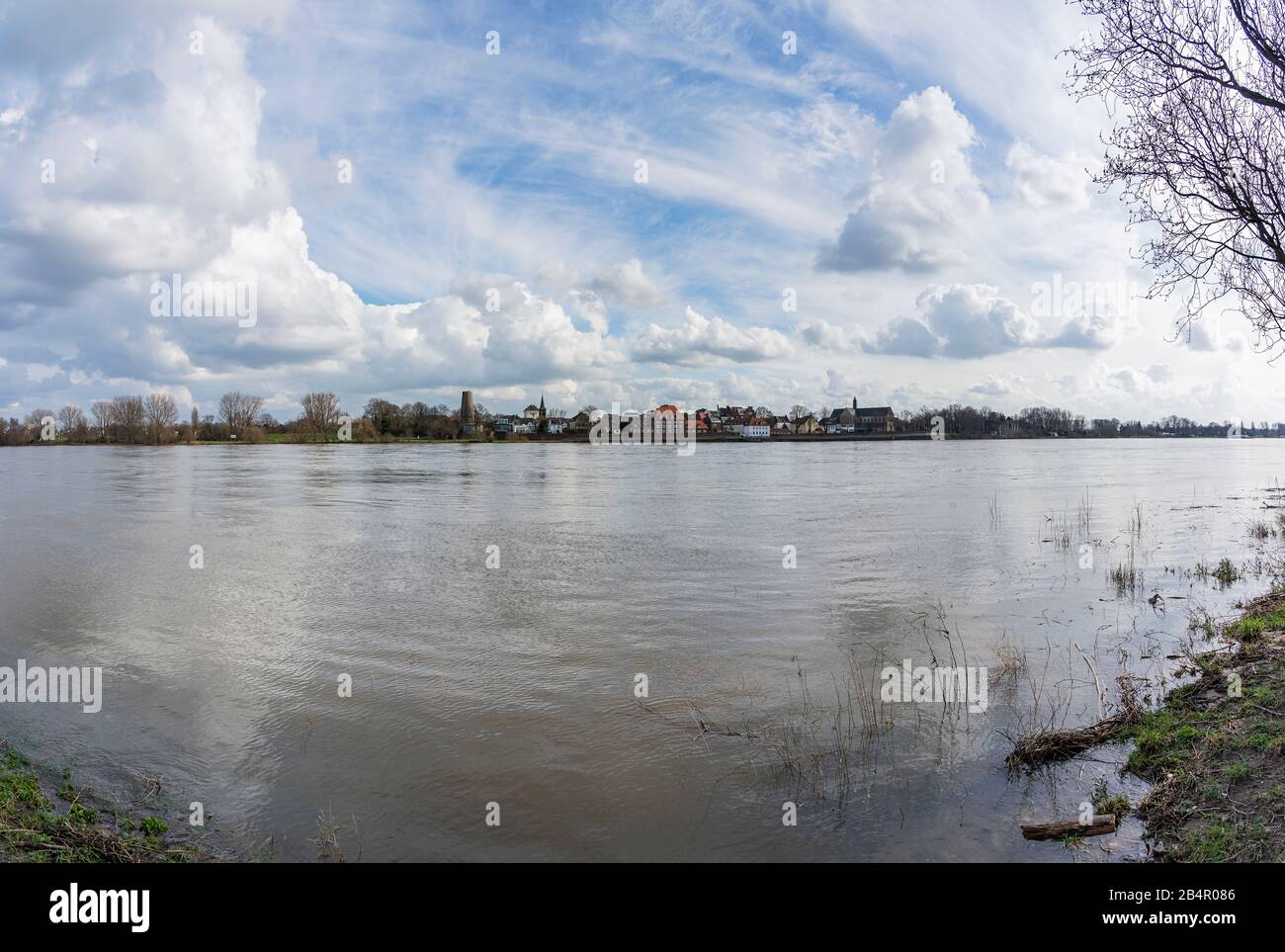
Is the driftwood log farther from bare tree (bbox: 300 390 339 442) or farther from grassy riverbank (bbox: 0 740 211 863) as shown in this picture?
bare tree (bbox: 300 390 339 442)

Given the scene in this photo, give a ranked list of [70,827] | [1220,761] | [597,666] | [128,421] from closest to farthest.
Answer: [70,827]
[1220,761]
[597,666]
[128,421]

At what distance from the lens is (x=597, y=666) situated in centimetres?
1213

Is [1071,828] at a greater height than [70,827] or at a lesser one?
lesser

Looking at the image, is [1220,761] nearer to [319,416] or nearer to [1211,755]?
[1211,755]

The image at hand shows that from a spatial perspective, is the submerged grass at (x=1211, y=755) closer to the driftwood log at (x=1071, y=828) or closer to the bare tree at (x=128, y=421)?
the driftwood log at (x=1071, y=828)

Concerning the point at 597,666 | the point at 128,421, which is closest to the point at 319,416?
the point at 128,421

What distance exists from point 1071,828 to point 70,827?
8683 mm

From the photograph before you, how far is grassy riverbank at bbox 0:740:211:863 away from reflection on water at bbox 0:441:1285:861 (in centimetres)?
54

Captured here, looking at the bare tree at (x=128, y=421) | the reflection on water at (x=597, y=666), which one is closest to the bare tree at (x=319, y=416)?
the bare tree at (x=128, y=421)

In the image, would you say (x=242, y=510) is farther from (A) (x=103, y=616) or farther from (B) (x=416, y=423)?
(B) (x=416, y=423)

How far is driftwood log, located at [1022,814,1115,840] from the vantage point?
652 centimetres

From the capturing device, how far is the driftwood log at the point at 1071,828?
6.52 m
